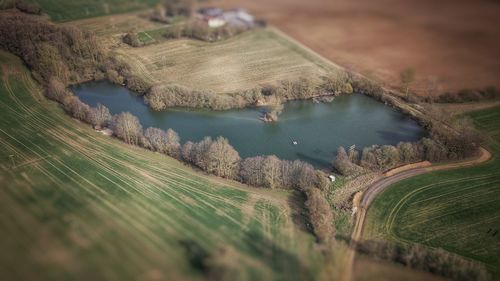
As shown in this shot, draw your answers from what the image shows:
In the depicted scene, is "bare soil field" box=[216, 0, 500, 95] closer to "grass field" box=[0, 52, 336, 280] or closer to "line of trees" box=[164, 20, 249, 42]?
"line of trees" box=[164, 20, 249, 42]

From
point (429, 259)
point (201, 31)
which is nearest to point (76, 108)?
point (201, 31)

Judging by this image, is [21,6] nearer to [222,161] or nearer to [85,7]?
[85,7]

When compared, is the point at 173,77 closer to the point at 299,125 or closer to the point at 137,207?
the point at 299,125

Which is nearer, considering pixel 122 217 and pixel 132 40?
pixel 122 217

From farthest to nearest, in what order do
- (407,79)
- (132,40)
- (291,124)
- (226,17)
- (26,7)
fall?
(226,17) → (132,40) → (26,7) → (407,79) → (291,124)

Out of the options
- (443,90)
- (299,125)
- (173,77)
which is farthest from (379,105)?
(173,77)

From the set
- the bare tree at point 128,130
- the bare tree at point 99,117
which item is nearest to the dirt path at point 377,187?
the bare tree at point 128,130
